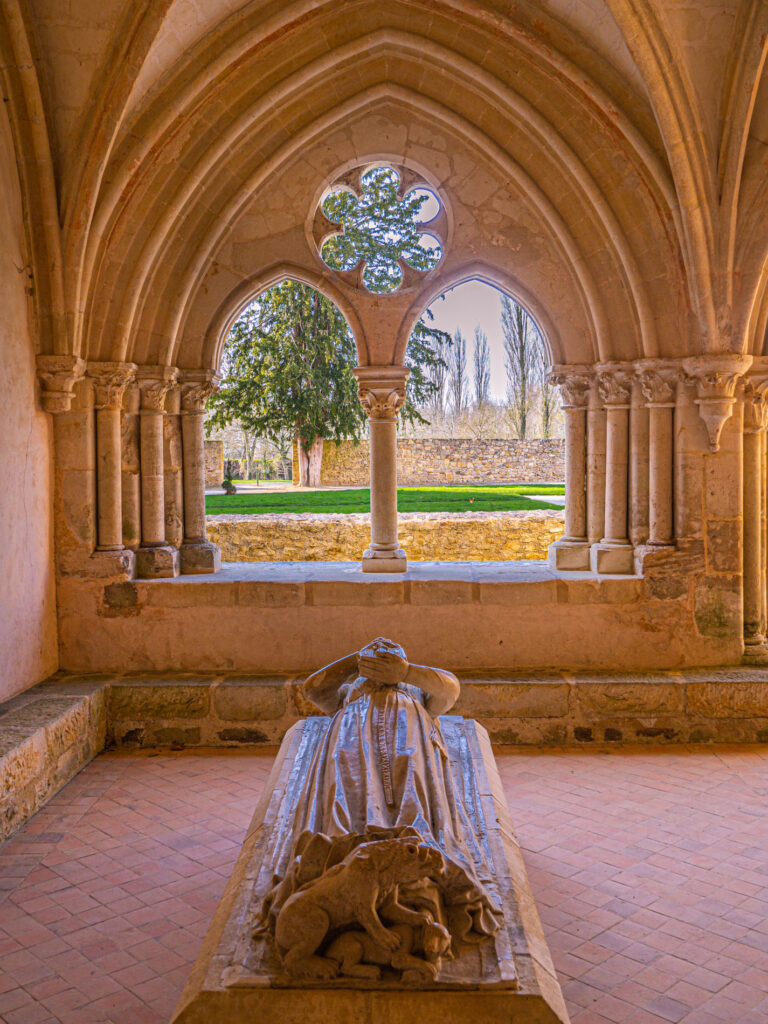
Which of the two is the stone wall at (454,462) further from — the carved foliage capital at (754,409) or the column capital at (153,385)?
the carved foliage capital at (754,409)

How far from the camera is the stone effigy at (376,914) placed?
2.07m

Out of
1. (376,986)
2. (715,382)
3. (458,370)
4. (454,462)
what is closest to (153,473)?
(715,382)

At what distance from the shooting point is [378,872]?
7.24 ft

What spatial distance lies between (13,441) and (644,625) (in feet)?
12.5

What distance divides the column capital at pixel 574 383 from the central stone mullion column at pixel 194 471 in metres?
2.29

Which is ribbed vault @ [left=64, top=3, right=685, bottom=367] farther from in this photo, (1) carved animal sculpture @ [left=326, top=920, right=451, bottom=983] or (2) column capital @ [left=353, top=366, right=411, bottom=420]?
(1) carved animal sculpture @ [left=326, top=920, right=451, bottom=983]

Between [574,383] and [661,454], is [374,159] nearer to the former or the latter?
[574,383]

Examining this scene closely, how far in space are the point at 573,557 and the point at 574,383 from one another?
1.14 m

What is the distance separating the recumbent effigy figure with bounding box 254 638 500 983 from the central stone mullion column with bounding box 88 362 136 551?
3.08 meters

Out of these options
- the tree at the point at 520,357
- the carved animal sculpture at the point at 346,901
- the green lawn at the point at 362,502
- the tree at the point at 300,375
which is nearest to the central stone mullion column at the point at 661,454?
the carved animal sculpture at the point at 346,901

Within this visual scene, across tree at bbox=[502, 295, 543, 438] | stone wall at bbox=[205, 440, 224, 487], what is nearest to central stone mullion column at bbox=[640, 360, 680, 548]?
stone wall at bbox=[205, 440, 224, 487]

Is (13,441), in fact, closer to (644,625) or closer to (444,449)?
(644,625)

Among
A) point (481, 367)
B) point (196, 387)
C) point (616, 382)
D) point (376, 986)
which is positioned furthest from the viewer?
point (481, 367)

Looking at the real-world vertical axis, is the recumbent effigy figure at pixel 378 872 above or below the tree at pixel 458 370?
below
